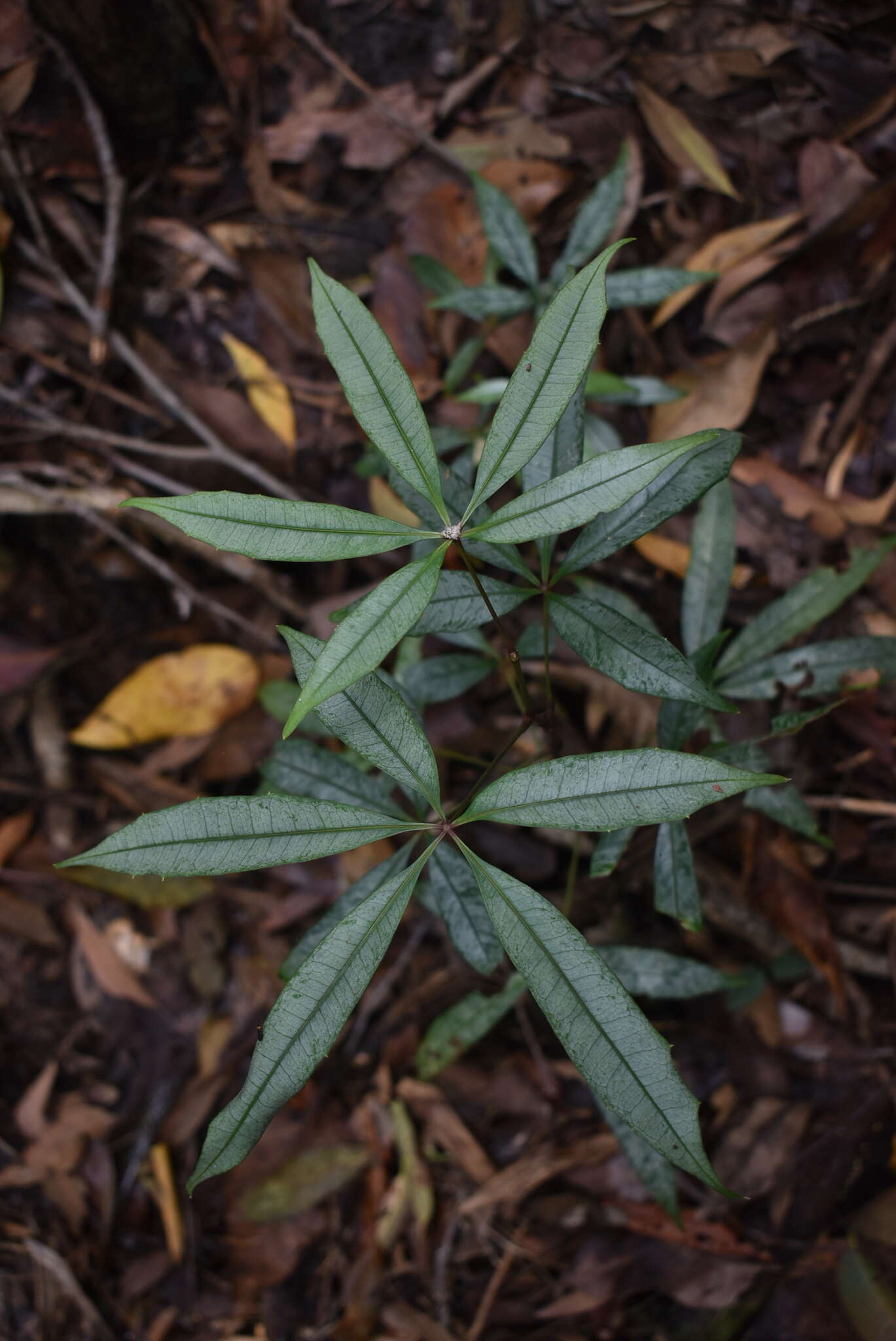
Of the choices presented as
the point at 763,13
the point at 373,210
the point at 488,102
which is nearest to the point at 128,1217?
the point at 373,210

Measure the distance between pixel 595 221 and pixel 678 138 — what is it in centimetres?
50

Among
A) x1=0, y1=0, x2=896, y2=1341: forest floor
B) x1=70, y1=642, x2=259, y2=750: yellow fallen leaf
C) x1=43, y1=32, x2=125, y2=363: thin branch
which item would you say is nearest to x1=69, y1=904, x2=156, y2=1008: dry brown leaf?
x1=0, y1=0, x2=896, y2=1341: forest floor

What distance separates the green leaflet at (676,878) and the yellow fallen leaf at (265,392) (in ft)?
4.23

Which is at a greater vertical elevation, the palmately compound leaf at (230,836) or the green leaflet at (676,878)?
the palmately compound leaf at (230,836)

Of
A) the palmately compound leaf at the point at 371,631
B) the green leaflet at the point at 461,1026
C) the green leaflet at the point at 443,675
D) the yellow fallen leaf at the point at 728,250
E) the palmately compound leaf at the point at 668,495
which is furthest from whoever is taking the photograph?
the yellow fallen leaf at the point at 728,250

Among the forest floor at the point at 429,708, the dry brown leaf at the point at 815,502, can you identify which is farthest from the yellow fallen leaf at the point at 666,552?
the dry brown leaf at the point at 815,502

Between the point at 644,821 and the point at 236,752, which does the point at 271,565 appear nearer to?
the point at 236,752

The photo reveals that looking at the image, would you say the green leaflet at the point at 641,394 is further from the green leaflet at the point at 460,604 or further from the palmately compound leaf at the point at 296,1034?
the palmately compound leaf at the point at 296,1034

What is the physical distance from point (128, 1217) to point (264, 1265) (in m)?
0.38

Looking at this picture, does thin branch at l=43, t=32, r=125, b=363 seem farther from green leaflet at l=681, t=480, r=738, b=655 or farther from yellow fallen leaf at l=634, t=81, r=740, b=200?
green leaflet at l=681, t=480, r=738, b=655

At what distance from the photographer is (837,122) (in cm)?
177

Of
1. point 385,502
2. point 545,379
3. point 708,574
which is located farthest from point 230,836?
point 385,502

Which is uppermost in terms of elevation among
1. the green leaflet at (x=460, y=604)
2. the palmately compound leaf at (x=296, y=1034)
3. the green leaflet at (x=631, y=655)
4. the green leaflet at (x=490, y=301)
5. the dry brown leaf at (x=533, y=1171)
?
the green leaflet at (x=490, y=301)

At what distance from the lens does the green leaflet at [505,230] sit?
5.08 feet
